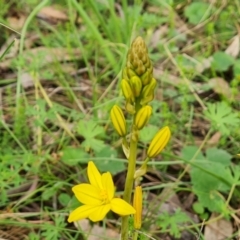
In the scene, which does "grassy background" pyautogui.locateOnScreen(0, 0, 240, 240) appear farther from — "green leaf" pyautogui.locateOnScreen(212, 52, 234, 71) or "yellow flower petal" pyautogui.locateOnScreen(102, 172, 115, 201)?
"yellow flower petal" pyautogui.locateOnScreen(102, 172, 115, 201)

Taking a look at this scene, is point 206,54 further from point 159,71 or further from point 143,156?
point 143,156

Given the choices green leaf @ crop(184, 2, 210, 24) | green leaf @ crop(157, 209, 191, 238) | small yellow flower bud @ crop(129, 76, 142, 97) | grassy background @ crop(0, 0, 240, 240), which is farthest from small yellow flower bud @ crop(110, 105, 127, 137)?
green leaf @ crop(184, 2, 210, 24)

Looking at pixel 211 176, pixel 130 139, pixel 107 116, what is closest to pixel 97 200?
pixel 130 139

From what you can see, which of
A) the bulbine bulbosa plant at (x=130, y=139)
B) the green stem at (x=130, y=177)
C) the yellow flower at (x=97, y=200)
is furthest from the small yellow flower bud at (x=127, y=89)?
the yellow flower at (x=97, y=200)

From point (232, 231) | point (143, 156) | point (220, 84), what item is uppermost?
point (220, 84)

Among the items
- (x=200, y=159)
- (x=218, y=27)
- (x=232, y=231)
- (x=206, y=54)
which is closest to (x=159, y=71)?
(x=206, y=54)

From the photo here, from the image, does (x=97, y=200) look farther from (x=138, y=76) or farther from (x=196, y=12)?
(x=196, y=12)
